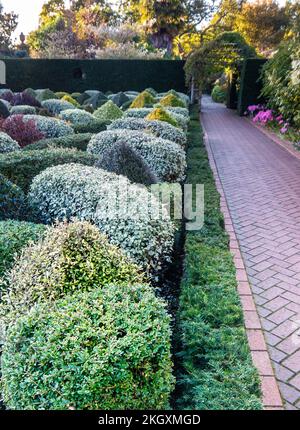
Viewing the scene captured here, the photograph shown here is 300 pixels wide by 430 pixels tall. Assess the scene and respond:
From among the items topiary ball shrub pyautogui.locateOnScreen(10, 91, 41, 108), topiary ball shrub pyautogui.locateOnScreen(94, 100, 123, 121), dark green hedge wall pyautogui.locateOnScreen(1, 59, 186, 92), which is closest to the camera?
topiary ball shrub pyautogui.locateOnScreen(94, 100, 123, 121)

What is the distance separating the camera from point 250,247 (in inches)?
167

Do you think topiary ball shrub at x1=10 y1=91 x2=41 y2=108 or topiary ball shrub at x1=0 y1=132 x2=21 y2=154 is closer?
topiary ball shrub at x1=0 y1=132 x2=21 y2=154

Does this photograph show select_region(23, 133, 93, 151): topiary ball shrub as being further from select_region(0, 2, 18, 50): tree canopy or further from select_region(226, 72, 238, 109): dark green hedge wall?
select_region(0, 2, 18, 50): tree canopy

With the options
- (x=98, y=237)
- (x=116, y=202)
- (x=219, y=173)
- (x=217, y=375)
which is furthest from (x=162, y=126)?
(x=217, y=375)

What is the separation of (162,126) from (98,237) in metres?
4.69

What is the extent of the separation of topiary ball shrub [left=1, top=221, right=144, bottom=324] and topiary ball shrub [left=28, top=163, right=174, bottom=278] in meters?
0.53

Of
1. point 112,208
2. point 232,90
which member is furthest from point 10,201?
point 232,90

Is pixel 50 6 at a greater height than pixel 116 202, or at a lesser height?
greater

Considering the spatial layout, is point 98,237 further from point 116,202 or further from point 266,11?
point 266,11

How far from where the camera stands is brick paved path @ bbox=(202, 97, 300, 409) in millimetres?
2688

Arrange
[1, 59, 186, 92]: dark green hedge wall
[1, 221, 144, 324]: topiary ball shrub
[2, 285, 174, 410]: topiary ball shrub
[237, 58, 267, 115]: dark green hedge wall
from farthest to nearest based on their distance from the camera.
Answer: [1, 59, 186, 92]: dark green hedge wall, [237, 58, 267, 115]: dark green hedge wall, [1, 221, 144, 324]: topiary ball shrub, [2, 285, 174, 410]: topiary ball shrub

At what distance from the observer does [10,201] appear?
3.42 meters

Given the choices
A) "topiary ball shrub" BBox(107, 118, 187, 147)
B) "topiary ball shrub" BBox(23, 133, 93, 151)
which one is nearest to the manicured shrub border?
"topiary ball shrub" BBox(23, 133, 93, 151)

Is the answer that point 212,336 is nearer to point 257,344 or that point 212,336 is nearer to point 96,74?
point 257,344
